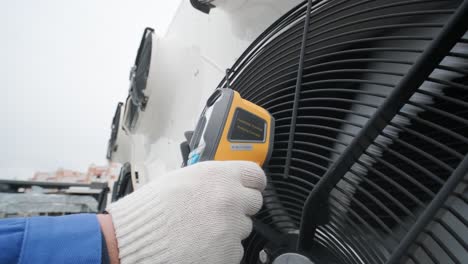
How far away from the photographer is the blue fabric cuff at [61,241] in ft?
1.86

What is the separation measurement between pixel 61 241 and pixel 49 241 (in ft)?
0.07

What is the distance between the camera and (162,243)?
24.0 inches

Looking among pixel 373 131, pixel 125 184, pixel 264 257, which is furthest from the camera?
pixel 125 184

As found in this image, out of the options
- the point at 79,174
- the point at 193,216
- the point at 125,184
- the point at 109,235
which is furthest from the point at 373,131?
the point at 79,174

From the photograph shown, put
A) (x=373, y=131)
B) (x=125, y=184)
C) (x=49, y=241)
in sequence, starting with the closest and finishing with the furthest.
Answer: (x=373, y=131)
(x=49, y=241)
(x=125, y=184)

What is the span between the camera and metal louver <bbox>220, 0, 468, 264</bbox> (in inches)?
16.4

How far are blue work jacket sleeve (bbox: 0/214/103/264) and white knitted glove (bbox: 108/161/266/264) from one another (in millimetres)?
54

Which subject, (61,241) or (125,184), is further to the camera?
(125,184)

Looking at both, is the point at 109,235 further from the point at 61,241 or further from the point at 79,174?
the point at 79,174

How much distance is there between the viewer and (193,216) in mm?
628

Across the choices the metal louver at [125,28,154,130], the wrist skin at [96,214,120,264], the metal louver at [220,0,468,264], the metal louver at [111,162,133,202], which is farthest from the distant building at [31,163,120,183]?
the metal louver at [220,0,468,264]

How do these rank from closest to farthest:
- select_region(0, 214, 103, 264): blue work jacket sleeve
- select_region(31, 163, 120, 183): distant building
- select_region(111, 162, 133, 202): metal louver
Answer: select_region(0, 214, 103, 264): blue work jacket sleeve → select_region(111, 162, 133, 202): metal louver → select_region(31, 163, 120, 183): distant building

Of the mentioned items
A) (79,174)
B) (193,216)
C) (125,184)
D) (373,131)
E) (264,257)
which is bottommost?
(79,174)

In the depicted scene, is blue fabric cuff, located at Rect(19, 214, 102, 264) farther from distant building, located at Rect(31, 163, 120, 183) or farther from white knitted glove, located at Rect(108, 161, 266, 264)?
distant building, located at Rect(31, 163, 120, 183)
